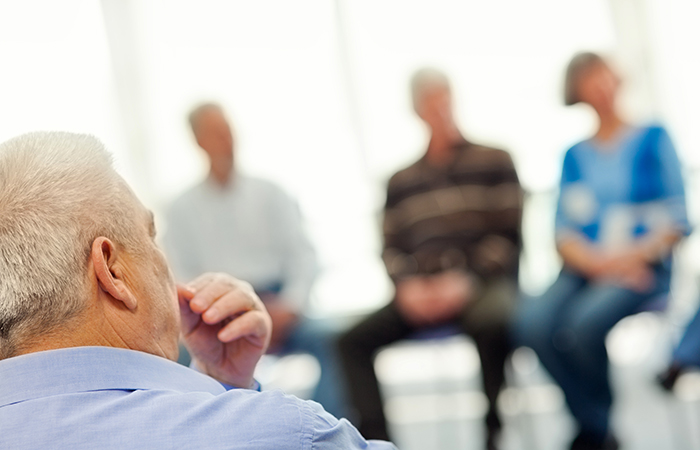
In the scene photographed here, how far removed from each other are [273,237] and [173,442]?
7.82 feet

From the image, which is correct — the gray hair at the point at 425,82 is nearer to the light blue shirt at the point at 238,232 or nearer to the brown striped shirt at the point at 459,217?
the brown striped shirt at the point at 459,217

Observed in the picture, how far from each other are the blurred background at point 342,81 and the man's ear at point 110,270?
150 inches

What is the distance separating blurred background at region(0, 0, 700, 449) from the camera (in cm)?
460

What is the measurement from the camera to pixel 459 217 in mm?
2746

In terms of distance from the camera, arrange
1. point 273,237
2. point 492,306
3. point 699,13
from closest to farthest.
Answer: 1. point 492,306
2. point 273,237
3. point 699,13

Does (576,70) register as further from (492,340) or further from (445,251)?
(492,340)

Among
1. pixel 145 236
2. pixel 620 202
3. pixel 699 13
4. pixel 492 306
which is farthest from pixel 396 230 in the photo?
pixel 699 13

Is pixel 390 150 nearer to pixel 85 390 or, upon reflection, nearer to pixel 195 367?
pixel 195 367

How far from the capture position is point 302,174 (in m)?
4.94

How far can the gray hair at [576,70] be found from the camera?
2656 millimetres

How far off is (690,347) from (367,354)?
3.74ft

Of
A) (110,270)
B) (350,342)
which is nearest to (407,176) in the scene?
(350,342)

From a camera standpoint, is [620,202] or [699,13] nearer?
[620,202]

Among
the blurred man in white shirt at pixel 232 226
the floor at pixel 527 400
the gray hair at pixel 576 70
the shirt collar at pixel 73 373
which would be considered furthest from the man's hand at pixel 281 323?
the shirt collar at pixel 73 373
